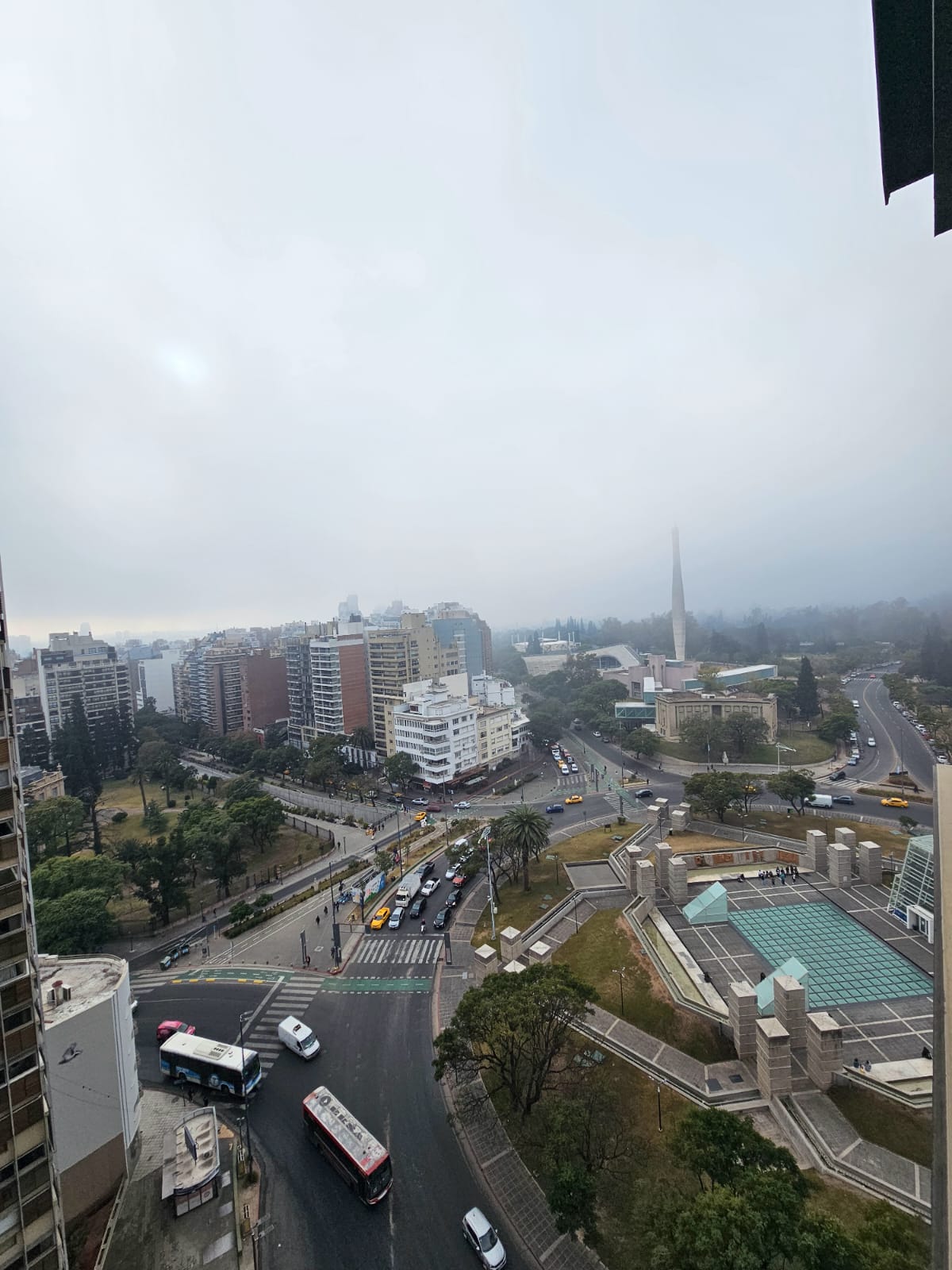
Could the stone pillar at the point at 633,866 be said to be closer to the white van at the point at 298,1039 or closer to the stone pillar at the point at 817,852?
the stone pillar at the point at 817,852

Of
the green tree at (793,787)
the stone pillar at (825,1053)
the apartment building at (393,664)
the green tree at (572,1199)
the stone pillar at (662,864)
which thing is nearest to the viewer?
the green tree at (572,1199)

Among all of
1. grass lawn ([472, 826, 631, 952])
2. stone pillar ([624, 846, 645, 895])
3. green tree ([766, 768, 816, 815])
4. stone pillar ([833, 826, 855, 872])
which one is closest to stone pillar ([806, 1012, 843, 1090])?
stone pillar ([624, 846, 645, 895])

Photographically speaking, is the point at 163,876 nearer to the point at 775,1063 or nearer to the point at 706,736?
the point at 775,1063

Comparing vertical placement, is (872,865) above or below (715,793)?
below

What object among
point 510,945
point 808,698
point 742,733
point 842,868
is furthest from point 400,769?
point 808,698

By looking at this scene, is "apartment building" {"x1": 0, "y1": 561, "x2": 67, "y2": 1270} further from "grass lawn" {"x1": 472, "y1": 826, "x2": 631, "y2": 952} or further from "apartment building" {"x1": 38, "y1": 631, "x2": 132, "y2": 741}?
"apartment building" {"x1": 38, "y1": 631, "x2": 132, "y2": 741}

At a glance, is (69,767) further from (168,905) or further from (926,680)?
(926,680)

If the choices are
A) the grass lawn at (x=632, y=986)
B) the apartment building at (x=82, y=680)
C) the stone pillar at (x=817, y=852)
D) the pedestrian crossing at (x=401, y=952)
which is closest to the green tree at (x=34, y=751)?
the apartment building at (x=82, y=680)
